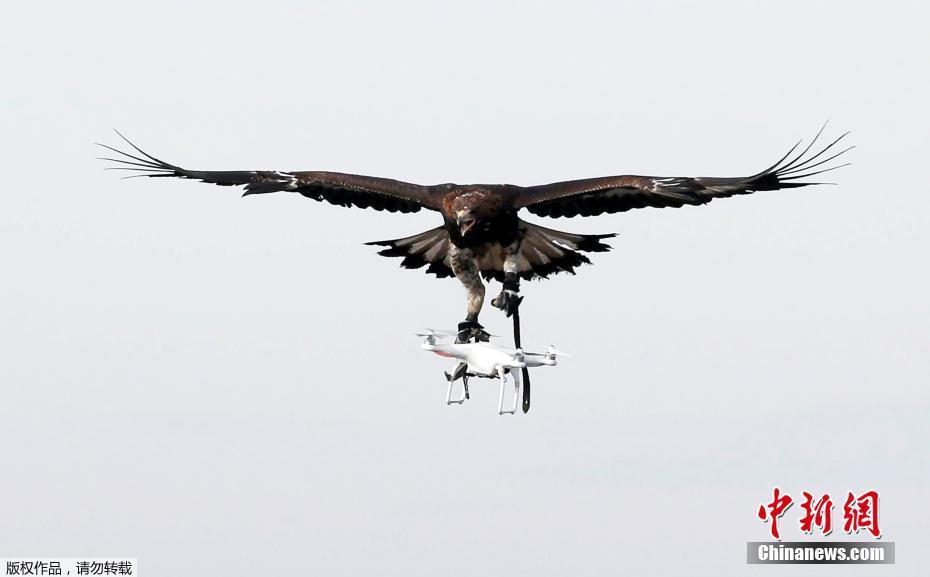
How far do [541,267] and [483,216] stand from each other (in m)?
1.66

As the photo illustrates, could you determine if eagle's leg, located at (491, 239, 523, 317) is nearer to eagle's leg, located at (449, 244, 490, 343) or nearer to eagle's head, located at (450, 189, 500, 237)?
eagle's leg, located at (449, 244, 490, 343)

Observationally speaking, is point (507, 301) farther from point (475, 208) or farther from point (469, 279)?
point (475, 208)

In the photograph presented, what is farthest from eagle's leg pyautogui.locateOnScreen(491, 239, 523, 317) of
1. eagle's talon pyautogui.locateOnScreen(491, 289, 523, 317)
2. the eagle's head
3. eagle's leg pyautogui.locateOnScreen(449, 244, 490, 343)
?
the eagle's head

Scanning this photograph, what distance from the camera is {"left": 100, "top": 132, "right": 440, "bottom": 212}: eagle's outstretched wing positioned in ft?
109

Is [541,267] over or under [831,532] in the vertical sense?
over

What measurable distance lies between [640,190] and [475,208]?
2.56 m

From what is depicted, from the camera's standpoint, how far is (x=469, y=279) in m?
32.9

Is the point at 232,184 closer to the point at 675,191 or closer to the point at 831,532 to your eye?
the point at 675,191

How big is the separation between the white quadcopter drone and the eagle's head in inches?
70.4

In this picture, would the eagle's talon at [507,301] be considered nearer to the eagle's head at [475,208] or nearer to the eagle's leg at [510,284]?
the eagle's leg at [510,284]

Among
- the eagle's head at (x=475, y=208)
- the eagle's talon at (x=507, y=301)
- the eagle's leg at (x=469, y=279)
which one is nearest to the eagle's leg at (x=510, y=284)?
the eagle's talon at (x=507, y=301)

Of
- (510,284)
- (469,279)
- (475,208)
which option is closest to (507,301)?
(510,284)

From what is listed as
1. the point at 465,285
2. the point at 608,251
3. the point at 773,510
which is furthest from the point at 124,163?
the point at 773,510

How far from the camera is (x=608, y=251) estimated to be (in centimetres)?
3278
